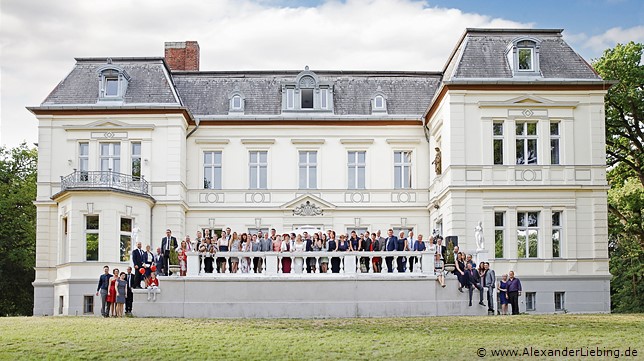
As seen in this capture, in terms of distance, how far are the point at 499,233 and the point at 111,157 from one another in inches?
605

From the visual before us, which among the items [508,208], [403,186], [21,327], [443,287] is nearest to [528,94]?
[508,208]

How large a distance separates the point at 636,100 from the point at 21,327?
2709 centimetres

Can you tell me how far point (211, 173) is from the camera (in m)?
39.2

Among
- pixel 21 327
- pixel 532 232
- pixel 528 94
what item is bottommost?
pixel 21 327

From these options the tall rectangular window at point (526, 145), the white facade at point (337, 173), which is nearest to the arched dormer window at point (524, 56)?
the white facade at point (337, 173)

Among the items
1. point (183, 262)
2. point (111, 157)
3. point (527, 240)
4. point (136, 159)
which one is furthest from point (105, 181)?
point (527, 240)

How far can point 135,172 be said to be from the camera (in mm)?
37406

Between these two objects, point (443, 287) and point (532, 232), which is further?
point (532, 232)

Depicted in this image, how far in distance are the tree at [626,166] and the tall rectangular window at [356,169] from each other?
1051cm

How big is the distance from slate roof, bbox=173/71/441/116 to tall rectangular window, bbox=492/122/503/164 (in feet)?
17.9

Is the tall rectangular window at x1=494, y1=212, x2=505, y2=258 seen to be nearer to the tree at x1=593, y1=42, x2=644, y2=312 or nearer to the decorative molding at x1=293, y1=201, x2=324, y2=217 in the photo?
the decorative molding at x1=293, y1=201, x2=324, y2=217

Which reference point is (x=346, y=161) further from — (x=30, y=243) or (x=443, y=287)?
(x=30, y=243)

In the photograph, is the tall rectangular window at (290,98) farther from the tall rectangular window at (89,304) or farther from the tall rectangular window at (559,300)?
the tall rectangular window at (559,300)

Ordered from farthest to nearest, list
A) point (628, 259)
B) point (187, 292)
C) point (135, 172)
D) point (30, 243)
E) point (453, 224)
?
point (30, 243) < point (628, 259) < point (135, 172) < point (453, 224) < point (187, 292)
